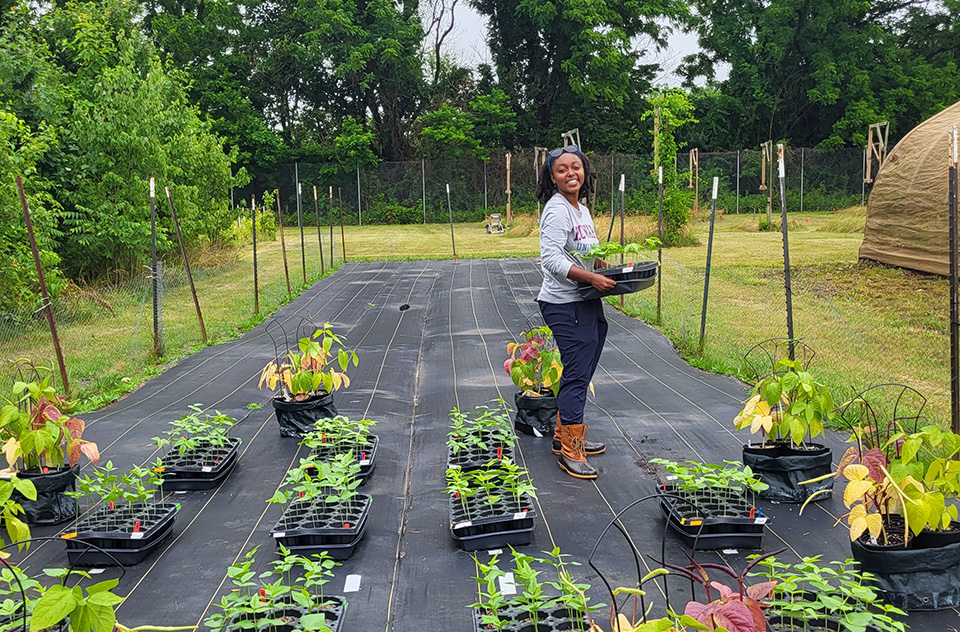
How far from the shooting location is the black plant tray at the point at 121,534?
272 centimetres

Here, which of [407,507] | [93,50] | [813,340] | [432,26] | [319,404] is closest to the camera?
[407,507]

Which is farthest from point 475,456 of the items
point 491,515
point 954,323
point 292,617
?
point 954,323

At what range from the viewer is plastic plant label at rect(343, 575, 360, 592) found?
2545 mm

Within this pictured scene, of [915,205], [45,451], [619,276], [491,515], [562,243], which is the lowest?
[491,515]

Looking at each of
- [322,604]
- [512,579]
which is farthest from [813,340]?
[322,604]

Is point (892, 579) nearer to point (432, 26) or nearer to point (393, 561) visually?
point (393, 561)

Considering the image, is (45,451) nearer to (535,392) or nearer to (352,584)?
(352,584)

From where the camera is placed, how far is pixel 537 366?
13.6 feet

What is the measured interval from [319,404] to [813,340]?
177 inches

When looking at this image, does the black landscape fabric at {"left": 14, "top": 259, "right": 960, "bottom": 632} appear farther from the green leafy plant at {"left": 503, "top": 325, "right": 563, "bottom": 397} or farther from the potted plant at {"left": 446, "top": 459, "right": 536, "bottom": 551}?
the green leafy plant at {"left": 503, "top": 325, "right": 563, "bottom": 397}

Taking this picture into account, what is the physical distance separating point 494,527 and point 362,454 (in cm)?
102

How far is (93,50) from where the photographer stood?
1127 centimetres

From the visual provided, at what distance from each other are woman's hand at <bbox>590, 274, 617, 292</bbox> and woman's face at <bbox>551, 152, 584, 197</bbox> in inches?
18.0

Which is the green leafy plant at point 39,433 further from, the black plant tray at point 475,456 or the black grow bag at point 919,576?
the black grow bag at point 919,576
